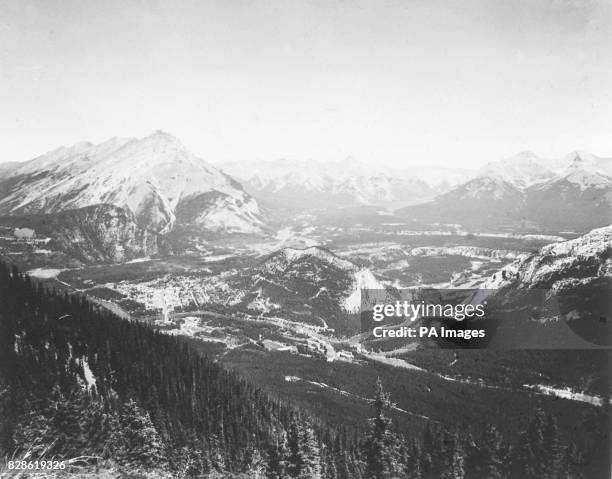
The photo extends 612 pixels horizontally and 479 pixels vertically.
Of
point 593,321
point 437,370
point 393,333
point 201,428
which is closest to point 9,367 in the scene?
point 201,428

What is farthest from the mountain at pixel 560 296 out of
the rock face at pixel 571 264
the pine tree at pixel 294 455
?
the pine tree at pixel 294 455

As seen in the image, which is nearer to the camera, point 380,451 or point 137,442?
point 380,451

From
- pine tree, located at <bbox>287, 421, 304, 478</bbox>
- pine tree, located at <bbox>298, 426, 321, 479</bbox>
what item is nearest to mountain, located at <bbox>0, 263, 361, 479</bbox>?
pine tree, located at <bbox>298, 426, 321, 479</bbox>

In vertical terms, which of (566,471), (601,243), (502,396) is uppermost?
(601,243)

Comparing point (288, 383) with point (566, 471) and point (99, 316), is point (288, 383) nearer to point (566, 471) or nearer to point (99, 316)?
point (99, 316)

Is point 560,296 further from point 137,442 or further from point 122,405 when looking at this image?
point 137,442

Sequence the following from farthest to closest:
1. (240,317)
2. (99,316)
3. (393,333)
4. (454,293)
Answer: (454,293), (240,317), (393,333), (99,316)

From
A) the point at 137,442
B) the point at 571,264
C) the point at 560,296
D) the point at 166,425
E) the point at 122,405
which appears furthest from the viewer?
the point at 571,264

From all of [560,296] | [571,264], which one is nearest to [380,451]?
[560,296]

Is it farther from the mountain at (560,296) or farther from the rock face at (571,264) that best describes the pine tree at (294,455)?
the rock face at (571,264)
